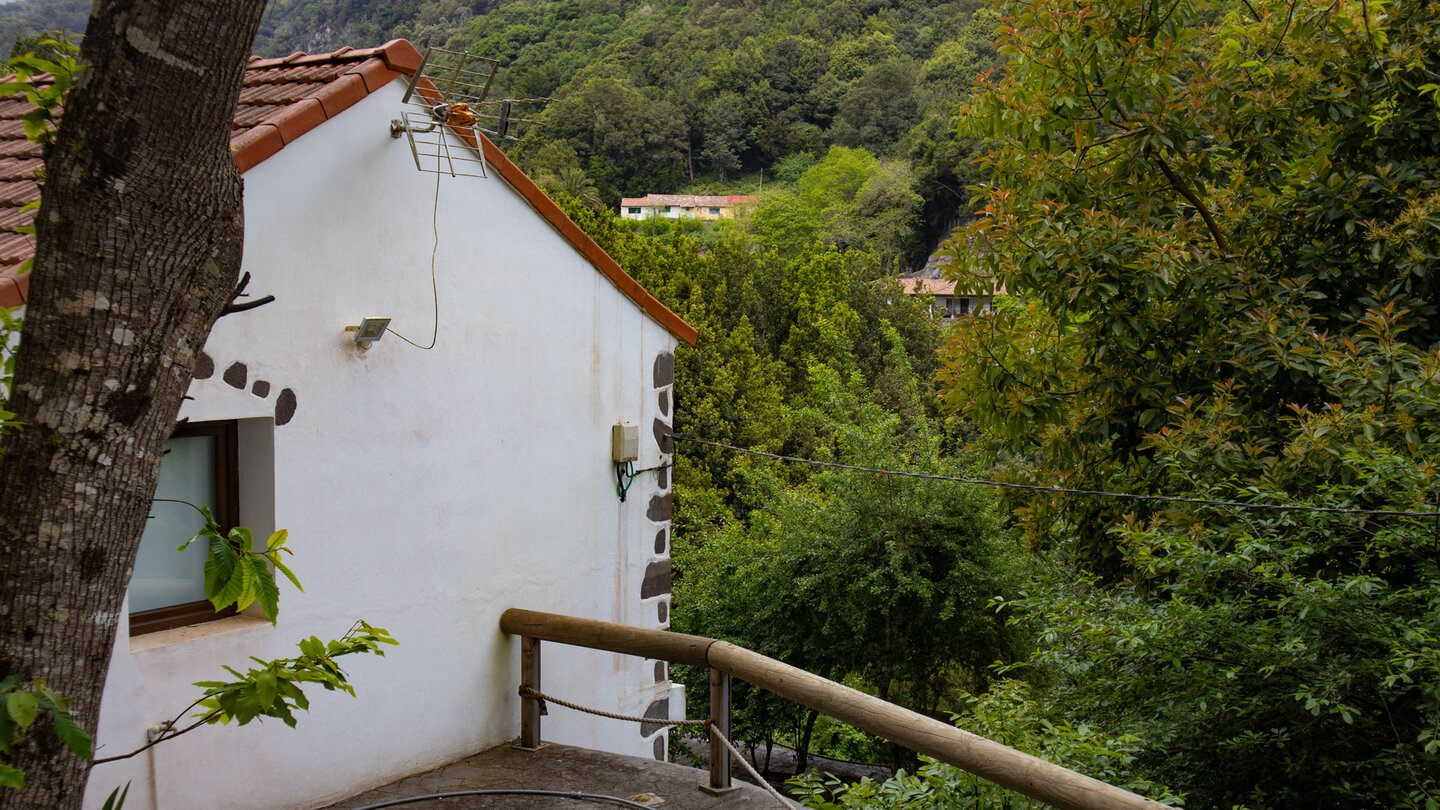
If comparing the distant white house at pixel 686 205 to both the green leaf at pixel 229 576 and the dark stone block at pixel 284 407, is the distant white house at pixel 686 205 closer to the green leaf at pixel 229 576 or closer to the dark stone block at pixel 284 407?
the dark stone block at pixel 284 407

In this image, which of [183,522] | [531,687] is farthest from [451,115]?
[531,687]

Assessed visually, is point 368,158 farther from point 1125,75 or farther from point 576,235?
point 1125,75

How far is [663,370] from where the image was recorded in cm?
491

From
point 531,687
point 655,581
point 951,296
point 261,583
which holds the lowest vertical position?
point 531,687

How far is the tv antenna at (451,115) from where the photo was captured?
377 centimetres

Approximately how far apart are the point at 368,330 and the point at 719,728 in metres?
1.82

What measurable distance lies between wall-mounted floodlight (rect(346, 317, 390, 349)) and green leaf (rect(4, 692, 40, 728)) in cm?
230

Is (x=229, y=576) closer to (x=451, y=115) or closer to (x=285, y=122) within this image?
(x=285, y=122)

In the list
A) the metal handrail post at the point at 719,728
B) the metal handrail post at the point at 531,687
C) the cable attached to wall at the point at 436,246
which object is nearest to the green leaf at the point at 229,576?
the metal handrail post at the point at 719,728

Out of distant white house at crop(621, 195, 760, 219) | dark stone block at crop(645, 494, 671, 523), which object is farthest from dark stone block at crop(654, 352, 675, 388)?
distant white house at crop(621, 195, 760, 219)

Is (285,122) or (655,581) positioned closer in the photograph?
(285,122)

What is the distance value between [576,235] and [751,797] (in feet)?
7.73

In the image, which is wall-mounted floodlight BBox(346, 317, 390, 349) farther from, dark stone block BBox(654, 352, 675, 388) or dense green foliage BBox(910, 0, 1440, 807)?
dense green foliage BBox(910, 0, 1440, 807)

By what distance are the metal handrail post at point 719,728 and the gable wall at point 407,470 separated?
1112mm
